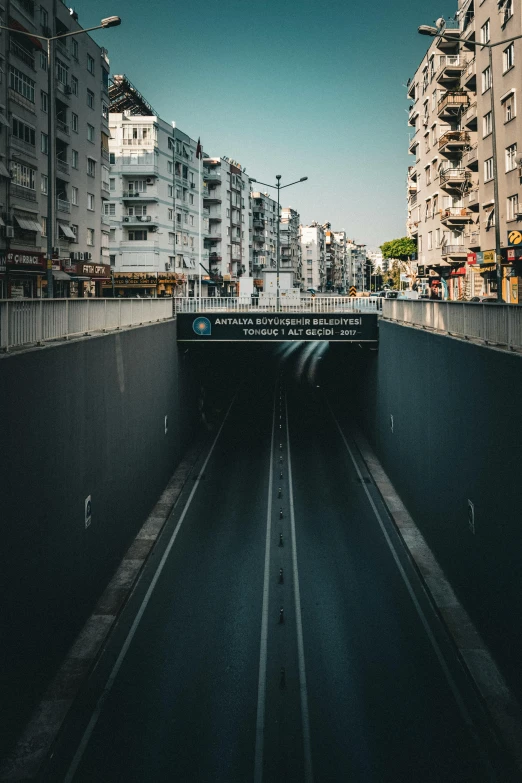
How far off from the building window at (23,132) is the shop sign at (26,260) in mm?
6493

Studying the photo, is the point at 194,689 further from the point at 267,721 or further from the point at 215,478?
the point at 215,478

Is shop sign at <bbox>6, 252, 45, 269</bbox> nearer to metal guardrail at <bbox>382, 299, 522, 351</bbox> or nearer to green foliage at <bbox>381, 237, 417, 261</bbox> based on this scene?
metal guardrail at <bbox>382, 299, 522, 351</bbox>

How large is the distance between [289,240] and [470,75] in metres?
107

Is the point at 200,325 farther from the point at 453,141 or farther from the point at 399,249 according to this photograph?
the point at 399,249

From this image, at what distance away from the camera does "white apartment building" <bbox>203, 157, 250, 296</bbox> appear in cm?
8903

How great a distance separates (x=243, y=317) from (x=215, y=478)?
7.88 m

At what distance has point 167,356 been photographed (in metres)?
27.4

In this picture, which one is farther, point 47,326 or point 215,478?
point 215,478

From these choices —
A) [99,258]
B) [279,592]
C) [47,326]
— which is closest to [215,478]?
[279,592]

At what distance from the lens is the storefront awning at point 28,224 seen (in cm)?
3719

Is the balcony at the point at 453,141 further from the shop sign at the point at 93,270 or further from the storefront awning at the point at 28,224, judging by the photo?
the storefront awning at the point at 28,224

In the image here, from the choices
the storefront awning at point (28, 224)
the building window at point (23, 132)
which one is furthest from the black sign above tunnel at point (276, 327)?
the building window at point (23, 132)

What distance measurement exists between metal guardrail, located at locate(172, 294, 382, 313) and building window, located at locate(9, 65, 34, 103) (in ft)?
55.9

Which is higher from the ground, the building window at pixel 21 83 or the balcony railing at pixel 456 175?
the building window at pixel 21 83
